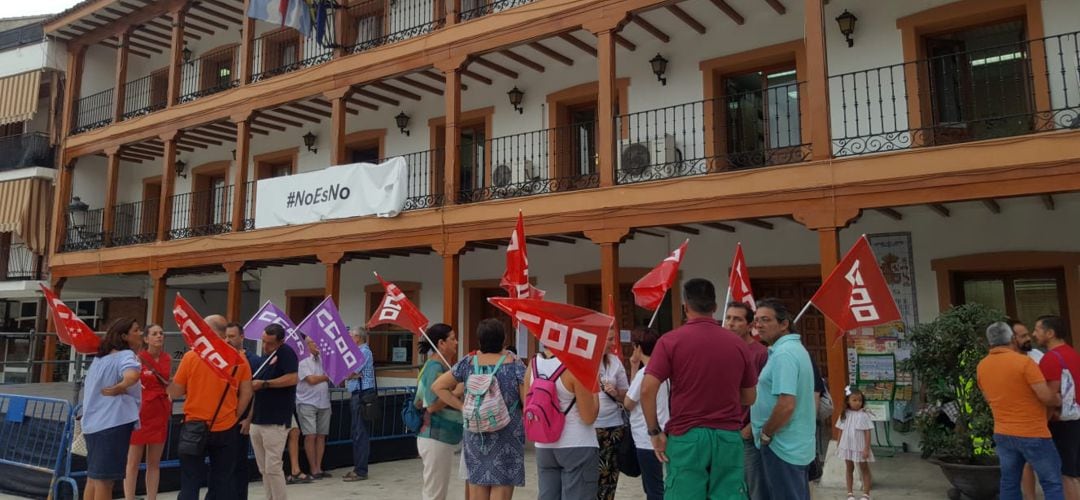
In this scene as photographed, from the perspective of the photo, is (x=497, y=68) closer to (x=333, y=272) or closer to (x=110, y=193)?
(x=333, y=272)

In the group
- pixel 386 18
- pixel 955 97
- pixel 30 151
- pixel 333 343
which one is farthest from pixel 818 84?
pixel 30 151

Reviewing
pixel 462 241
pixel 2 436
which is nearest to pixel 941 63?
pixel 462 241

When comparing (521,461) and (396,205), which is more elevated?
(396,205)

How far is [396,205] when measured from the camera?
39.9 ft

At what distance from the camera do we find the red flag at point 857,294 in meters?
6.73

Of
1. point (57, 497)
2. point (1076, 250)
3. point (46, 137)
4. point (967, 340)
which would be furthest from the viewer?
point (46, 137)

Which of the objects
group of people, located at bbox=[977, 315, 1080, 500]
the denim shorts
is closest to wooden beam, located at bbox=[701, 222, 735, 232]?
group of people, located at bbox=[977, 315, 1080, 500]

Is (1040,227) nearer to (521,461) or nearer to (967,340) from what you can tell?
(967,340)

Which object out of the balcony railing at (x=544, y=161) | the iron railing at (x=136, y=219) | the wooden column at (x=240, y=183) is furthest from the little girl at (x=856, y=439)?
the iron railing at (x=136, y=219)

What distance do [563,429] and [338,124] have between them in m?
9.98

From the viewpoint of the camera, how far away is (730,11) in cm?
1109

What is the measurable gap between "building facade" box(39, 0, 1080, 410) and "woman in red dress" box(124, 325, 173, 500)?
16.9 feet

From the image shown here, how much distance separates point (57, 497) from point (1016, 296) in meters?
11.5

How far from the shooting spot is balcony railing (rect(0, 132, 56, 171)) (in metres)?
19.1
